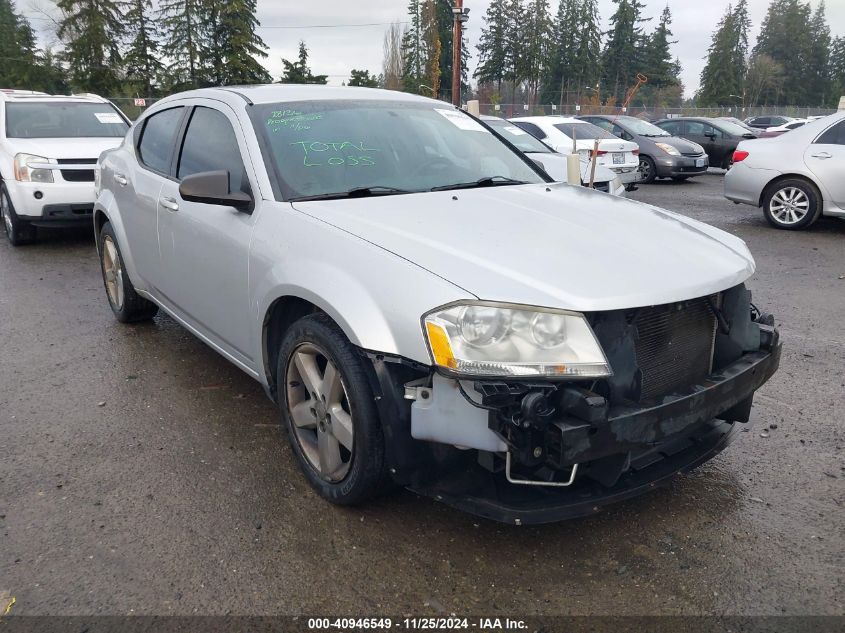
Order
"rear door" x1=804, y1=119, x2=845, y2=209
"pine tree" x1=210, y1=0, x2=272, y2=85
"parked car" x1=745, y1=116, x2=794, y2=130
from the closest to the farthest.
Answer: "rear door" x1=804, y1=119, x2=845, y2=209 < "parked car" x1=745, y1=116, x2=794, y2=130 < "pine tree" x1=210, y1=0, x2=272, y2=85

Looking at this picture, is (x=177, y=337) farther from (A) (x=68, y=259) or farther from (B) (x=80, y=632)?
(A) (x=68, y=259)

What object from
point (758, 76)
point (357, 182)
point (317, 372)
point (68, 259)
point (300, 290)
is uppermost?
point (758, 76)

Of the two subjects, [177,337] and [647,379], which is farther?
[177,337]

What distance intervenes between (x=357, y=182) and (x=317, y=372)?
972 mm

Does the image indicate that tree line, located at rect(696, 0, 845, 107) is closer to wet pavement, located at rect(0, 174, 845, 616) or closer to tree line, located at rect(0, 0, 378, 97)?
tree line, located at rect(0, 0, 378, 97)

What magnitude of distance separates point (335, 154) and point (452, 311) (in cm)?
144

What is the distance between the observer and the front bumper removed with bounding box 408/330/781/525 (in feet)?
7.50

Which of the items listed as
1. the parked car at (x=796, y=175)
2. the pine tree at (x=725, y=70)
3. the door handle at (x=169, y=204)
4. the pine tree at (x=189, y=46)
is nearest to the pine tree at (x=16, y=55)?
the pine tree at (x=189, y=46)

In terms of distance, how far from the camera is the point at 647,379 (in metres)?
2.56

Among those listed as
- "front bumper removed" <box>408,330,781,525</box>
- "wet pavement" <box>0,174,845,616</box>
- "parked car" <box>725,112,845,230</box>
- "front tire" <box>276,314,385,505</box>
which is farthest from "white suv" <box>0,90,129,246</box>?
"parked car" <box>725,112,845,230</box>

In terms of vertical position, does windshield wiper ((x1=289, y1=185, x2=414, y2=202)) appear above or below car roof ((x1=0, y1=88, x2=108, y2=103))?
below

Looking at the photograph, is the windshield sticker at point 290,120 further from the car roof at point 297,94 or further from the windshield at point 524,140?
the windshield at point 524,140

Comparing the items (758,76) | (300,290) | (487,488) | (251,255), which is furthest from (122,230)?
(758,76)

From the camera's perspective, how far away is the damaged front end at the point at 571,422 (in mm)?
2281
